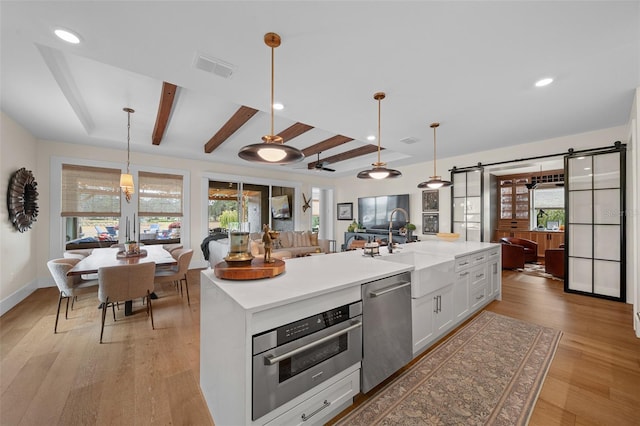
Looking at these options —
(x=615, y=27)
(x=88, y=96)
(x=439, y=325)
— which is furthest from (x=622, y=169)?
(x=88, y=96)

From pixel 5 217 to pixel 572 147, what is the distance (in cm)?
827

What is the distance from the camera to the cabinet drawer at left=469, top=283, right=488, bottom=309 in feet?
9.52

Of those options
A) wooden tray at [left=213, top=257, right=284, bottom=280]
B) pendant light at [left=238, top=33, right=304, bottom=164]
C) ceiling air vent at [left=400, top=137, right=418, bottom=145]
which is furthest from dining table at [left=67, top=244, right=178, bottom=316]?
ceiling air vent at [left=400, top=137, right=418, bottom=145]

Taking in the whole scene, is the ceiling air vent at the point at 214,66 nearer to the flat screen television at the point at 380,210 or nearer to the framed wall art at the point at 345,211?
the flat screen television at the point at 380,210

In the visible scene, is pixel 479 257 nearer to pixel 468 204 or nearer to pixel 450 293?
pixel 450 293

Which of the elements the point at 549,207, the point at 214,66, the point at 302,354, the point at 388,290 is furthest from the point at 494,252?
the point at 549,207

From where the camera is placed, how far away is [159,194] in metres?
5.31

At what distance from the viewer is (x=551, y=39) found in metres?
1.75

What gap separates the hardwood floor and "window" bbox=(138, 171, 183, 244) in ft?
6.99

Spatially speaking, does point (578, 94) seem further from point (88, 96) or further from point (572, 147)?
point (88, 96)

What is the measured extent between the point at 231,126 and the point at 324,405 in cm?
367

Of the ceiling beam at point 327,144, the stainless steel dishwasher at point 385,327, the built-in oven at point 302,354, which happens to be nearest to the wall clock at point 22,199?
the ceiling beam at point 327,144

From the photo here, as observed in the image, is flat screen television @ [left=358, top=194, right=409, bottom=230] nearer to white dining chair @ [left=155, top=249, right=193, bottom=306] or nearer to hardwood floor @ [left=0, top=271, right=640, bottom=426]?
hardwood floor @ [left=0, top=271, right=640, bottom=426]

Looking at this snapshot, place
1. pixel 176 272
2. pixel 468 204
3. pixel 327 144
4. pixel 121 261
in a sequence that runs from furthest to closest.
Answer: pixel 468 204, pixel 327 144, pixel 176 272, pixel 121 261
